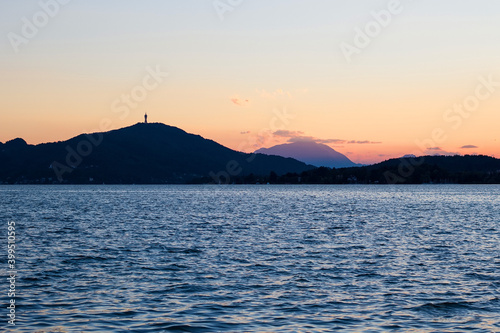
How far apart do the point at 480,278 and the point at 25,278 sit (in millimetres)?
23448

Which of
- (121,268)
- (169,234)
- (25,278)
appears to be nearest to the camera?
(25,278)

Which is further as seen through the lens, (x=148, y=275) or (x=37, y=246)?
(x=37, y=246)

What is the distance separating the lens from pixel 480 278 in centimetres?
2866

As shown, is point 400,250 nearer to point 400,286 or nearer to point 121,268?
point 400,286

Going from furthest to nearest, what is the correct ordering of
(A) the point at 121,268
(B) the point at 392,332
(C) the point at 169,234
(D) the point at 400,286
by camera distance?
(C) the point at 169,234, (A) the point at 121,268, (D) the point at 400,286, (B) the point at 392,332

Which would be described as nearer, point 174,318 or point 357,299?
point 174,318

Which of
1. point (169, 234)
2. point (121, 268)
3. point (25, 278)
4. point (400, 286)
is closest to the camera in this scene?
point (400, 286)

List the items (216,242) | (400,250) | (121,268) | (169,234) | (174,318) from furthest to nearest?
Result: (169,234) < (216,242) < (400,250) < (121,268) < (174,318)

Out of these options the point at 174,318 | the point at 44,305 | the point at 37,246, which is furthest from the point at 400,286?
the point at 37,246

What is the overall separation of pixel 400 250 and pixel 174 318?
78.5 feet

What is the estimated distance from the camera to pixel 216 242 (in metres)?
45.5

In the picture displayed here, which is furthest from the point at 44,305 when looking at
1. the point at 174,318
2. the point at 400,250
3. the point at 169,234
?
the point at 169,234

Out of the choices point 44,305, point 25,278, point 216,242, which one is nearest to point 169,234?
point 216,242

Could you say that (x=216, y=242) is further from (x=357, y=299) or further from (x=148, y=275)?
(x=357, y=299)
